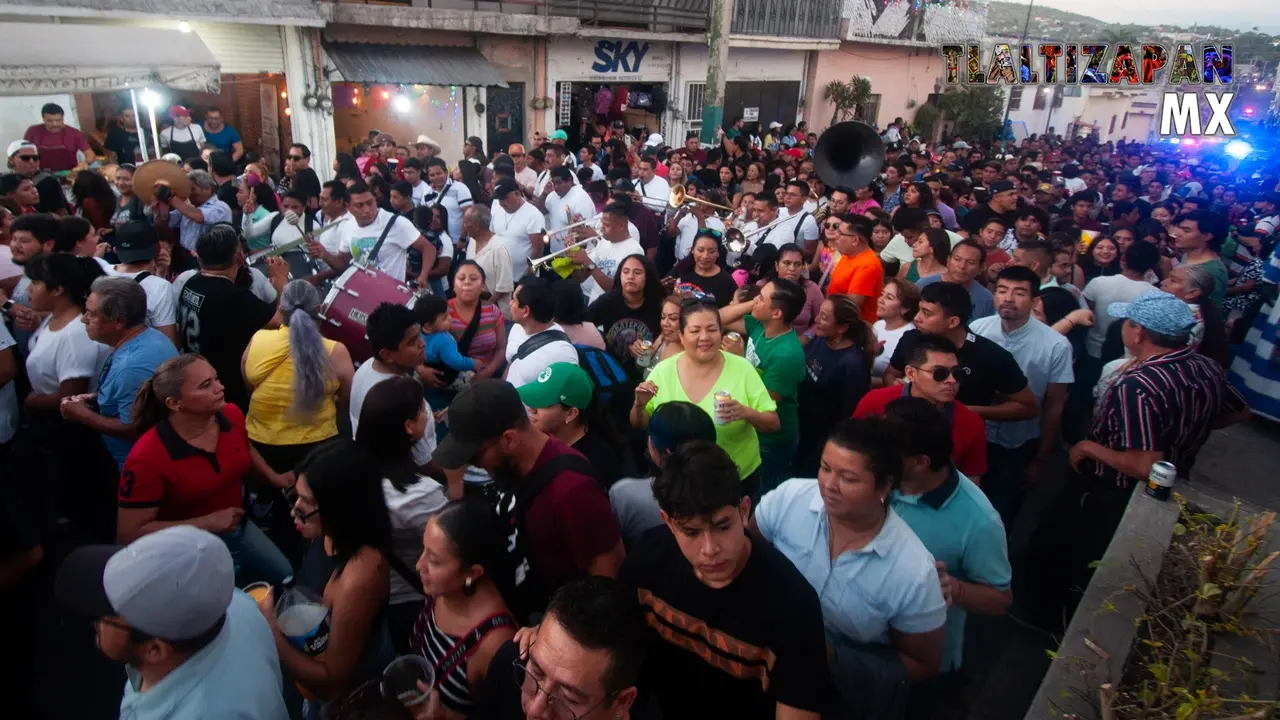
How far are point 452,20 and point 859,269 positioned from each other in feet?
36.9

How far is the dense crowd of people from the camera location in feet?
6.65

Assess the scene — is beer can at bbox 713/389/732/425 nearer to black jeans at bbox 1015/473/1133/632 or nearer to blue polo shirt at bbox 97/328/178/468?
black jeans at bbox 1015/473/1133/632

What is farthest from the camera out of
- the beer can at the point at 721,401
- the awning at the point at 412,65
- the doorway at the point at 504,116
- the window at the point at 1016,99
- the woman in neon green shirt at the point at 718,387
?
the window at the point at 1016,99

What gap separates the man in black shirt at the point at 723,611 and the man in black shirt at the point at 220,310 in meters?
3.28

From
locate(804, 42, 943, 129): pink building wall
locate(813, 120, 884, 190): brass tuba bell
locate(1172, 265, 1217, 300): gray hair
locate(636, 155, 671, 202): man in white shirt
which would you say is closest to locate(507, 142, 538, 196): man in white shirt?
locate(636, 155, 671, 202): man in white shirt

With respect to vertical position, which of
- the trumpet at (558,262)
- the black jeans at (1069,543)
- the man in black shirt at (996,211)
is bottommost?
the black jeans at (1069,543)

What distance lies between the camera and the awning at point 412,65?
41.6 feet

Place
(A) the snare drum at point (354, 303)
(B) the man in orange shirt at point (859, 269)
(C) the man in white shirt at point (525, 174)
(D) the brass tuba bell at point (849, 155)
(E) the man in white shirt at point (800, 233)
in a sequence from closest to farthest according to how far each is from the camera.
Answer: (A) the snare drum at point (354, 303) → (B) the man in orange shirt at point (859, 269) → (E) the man in white shirt at point (800, 233) → (D) the brass tuba bell at point (849, 155) → (C) the man in white shirt at point (525, 174)

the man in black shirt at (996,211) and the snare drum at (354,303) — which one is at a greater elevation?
the man in black shirt at (996,211)

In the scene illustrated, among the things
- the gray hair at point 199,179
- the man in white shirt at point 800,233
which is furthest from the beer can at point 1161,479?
the gray hair at point 199,179

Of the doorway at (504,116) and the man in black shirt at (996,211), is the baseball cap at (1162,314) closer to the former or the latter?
the man in black shirt at (996,211)

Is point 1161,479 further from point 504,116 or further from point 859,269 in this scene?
point 504,116

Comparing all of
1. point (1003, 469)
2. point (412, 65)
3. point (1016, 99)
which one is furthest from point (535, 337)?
point (1016, 99)

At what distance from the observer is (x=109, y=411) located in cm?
352
